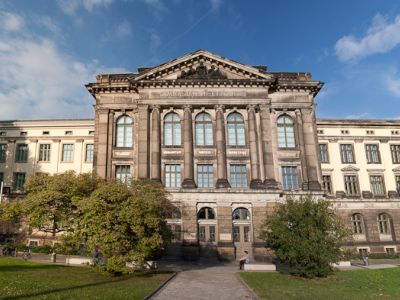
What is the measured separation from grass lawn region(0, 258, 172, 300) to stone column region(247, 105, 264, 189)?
16.8 m

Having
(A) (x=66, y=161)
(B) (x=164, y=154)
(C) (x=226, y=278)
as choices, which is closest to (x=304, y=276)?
(C) (x=226, y=278)

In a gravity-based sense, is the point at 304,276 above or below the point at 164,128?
below

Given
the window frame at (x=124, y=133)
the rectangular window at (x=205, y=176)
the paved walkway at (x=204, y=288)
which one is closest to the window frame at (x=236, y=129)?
the rectangular window at (x=205, y=176)

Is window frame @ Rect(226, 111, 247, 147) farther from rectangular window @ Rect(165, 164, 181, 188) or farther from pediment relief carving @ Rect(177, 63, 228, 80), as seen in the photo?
rectangular window @ Rect(165, 164, 181, 188)

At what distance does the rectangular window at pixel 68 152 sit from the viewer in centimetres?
4723

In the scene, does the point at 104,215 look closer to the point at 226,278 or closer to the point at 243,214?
the point at 226,278

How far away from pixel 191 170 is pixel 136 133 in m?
8.30

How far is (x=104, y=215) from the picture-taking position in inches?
813

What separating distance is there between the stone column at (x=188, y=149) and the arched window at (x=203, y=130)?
4.01 feet

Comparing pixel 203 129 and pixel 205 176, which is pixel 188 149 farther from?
pixel 205 176

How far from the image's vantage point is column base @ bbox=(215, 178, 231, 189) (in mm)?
36425

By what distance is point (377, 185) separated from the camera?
153ft

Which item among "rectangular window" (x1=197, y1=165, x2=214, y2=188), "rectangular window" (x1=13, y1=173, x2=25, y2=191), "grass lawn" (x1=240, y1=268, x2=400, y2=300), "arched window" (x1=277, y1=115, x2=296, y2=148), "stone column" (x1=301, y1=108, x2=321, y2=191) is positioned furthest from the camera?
"rectangular window" (x1=13, y1=173, x2=25, y2=191)

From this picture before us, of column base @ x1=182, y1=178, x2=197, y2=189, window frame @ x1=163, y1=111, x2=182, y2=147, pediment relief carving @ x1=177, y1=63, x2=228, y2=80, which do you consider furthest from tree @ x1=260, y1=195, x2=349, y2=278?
pediment relief carving @ x1=177, y1=63, x2=228, y2=80
